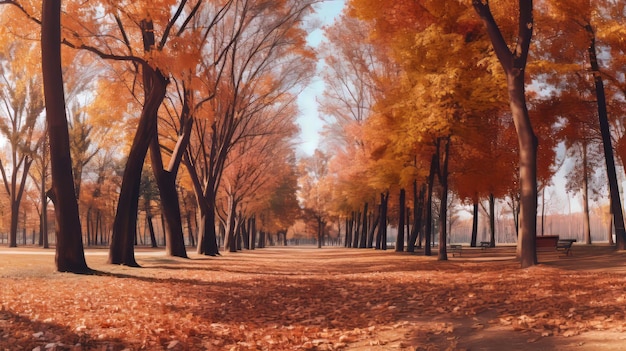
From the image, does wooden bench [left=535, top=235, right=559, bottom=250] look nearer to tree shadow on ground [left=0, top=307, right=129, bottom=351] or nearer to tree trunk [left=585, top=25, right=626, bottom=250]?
tree trunk [left=585, top=25, right=626, bottom=250]

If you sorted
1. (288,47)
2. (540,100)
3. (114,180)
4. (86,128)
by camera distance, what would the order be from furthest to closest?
(114,180) < (86,128) < (288,47) < (540,100)

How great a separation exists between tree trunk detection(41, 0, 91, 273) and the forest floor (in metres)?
0.63

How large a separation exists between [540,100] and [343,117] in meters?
14.7

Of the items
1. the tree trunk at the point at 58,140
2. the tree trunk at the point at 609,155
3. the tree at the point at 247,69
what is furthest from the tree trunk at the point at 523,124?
the tree trunk at the point at 58,140

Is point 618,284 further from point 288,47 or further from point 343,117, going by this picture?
point 343,117

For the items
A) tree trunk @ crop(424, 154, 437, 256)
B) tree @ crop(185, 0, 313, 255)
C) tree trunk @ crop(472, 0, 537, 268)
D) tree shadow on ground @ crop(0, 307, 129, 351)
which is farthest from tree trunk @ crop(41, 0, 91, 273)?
tree trunk @ crop(424, 154, 437, 256)

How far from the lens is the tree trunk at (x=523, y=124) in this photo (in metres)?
13.8

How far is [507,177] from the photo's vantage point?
85.0ft

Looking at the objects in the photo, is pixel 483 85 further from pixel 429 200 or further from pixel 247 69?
pixel 247 69

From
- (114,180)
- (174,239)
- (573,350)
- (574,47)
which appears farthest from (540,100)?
(114,180)

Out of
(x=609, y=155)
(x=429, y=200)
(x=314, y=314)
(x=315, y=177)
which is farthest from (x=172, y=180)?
(x=315, y=177)

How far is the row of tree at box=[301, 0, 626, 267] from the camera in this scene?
1432cm

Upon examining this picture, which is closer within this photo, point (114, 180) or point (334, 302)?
point (334, 302)

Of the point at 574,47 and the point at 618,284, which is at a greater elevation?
the point at 574,47
